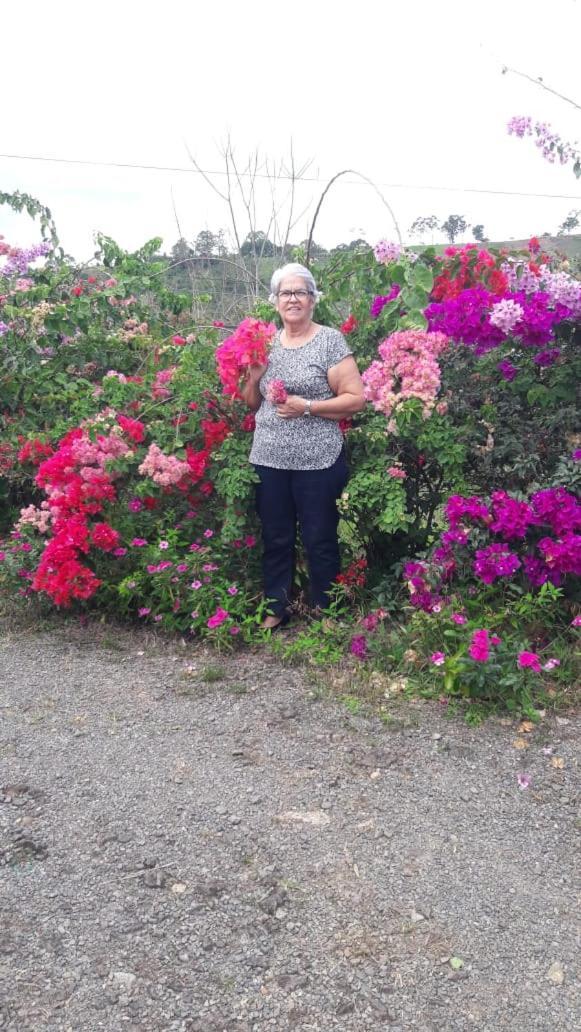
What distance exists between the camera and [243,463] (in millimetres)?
3846

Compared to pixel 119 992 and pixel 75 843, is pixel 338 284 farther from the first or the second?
pixel 119 992

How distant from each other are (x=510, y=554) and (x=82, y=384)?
2728mm

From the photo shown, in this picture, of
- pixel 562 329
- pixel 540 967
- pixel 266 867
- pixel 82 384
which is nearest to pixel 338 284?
pixel 562 329

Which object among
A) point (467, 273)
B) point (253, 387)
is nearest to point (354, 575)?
point (253, 387)

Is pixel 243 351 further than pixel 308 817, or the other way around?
pixel 243 351

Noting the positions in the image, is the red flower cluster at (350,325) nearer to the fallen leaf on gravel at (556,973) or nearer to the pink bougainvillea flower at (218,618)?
the pink bougainvillea flower at (218,618)

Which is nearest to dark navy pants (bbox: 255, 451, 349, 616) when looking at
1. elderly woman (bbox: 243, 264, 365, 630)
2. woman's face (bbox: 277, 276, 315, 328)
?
elderly woman (bbox: 243, 264, 365, 630)

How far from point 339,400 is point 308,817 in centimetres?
174

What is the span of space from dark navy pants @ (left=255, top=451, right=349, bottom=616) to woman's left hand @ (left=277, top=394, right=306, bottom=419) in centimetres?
27

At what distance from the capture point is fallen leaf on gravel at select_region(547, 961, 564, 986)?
1.95 m

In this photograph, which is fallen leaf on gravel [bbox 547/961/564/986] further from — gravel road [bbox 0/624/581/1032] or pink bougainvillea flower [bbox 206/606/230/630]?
pink bougainvillea flower [bbox 206/606/230/630]

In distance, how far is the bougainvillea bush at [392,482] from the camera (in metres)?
3.42

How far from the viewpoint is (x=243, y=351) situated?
3.61 metres

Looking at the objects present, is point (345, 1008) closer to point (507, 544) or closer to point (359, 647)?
point (359, 647)
